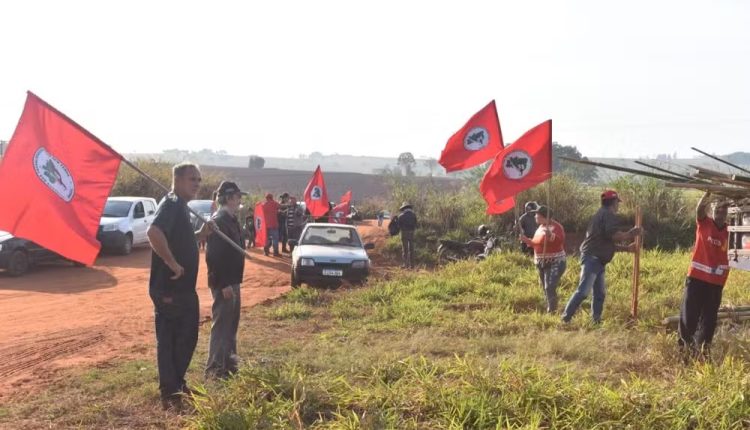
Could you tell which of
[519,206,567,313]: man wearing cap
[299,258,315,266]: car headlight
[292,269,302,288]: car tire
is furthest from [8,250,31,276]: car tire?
[519,206,567,313]: man wearing cap

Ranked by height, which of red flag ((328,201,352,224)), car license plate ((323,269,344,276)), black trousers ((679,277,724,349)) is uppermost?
red flag ((328,201,352,224))

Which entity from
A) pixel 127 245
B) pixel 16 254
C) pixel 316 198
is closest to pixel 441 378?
pixel 16 254

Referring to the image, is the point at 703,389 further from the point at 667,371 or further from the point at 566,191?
the point at 566,191

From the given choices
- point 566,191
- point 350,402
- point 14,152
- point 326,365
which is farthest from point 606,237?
point 566,191

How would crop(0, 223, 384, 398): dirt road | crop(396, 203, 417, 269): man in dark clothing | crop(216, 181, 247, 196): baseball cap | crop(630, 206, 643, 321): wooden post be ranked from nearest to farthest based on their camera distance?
crop(216, 181, 247, 196): baseball cap < crop(0, 223, 384, 398): dirt road < crop(630, 206, 643, 321): wooden post < crop(396, 203, 417, 269): man in dark clothing

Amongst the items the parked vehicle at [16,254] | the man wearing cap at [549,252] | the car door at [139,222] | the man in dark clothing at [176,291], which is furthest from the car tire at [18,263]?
the man wearing cap at [549,252]

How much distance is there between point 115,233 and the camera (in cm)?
1873

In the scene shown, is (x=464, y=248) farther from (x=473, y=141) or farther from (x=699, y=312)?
(x=699, y=312)

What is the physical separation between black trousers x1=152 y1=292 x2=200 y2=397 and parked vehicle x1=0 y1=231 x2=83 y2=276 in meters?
10.4

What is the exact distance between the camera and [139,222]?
20203 millimetres

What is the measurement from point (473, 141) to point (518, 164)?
3.02 metres

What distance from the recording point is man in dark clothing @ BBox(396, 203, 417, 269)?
56.5 ft

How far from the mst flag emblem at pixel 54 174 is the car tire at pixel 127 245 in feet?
46.4

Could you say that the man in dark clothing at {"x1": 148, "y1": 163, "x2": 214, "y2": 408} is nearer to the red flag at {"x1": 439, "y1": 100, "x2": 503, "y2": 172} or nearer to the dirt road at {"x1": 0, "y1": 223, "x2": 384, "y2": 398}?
the dirt road at {"x1": 0, "y1": 223, "x2": 384, "y2": 398}
